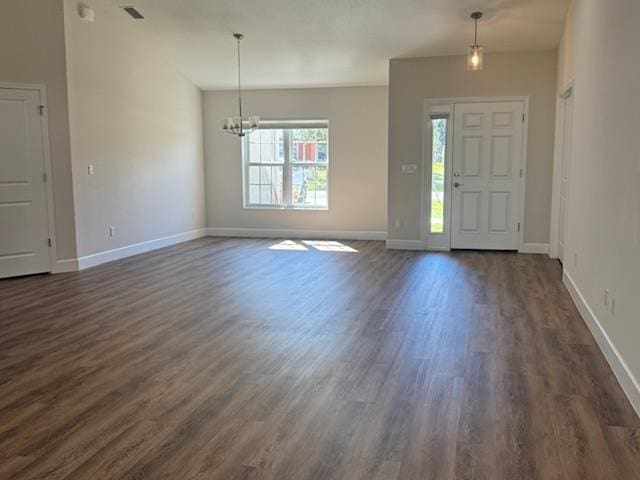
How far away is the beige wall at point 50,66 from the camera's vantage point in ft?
18.5

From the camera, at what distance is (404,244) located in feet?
25.6

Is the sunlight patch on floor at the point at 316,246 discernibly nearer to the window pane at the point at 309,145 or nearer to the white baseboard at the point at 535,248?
the window pane at the point at 309,145

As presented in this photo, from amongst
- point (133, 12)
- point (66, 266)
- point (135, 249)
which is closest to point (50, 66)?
point (133, 12)

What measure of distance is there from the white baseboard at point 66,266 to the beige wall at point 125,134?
0.14m

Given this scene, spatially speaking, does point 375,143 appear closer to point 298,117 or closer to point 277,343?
point 298,117

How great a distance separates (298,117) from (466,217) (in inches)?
132

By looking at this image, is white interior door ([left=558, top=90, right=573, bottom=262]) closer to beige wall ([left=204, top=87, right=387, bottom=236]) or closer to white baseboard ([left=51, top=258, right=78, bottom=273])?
beige wall ([left=204, top=87, right=387, bottom=236])

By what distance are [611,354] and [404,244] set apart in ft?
15.5

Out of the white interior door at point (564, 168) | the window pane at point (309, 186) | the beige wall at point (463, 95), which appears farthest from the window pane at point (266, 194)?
the white interior door at point (564, 168)

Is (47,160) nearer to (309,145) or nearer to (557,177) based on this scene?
(309,145)

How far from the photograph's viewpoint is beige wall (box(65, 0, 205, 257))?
6.34 m

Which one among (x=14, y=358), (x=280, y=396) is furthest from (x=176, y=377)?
(x=14, y=358)

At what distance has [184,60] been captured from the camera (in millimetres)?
8086

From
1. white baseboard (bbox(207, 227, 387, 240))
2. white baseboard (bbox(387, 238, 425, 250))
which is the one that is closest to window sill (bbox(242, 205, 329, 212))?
white baseboard (bbox(207, 227, 387, 240))
